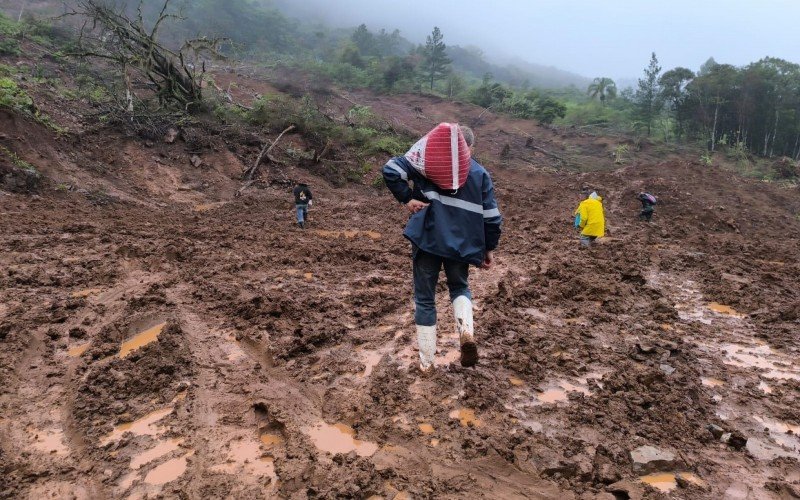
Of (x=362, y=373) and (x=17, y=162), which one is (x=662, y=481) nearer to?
(x=362, y=373)

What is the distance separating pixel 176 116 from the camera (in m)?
13.7

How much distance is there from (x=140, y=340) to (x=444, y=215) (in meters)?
2.66

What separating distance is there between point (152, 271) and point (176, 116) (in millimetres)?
10077

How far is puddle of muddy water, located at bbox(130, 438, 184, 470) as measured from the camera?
7.48 feet

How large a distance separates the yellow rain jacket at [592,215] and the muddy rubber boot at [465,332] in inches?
219

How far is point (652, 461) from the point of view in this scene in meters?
2.32

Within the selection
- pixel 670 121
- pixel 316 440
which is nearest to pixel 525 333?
pixel 316 440

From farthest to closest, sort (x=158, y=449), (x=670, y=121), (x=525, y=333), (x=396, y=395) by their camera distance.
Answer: (x=670, y=121), (x=525, y=333), (x=396, y=395), (x=158, y=449)

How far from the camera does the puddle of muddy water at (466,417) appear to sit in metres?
2.68

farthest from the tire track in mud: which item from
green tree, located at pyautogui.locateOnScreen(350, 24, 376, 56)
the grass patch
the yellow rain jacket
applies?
green tree, located at pyautogui.locateOnScreen(350, 24, 376, 56)

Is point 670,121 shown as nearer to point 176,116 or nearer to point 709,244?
point 709,244

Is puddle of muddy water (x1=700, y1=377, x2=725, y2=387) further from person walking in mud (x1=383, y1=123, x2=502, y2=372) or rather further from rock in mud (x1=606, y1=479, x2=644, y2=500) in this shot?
person walking in mud (x1=383, y1=123, x2=502, y2=372)

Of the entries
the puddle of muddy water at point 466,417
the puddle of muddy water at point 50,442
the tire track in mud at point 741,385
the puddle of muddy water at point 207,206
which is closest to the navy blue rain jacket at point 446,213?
the puddle of muddy water at point 466,417

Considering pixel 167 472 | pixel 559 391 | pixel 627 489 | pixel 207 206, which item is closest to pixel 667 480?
pixel 627 489
